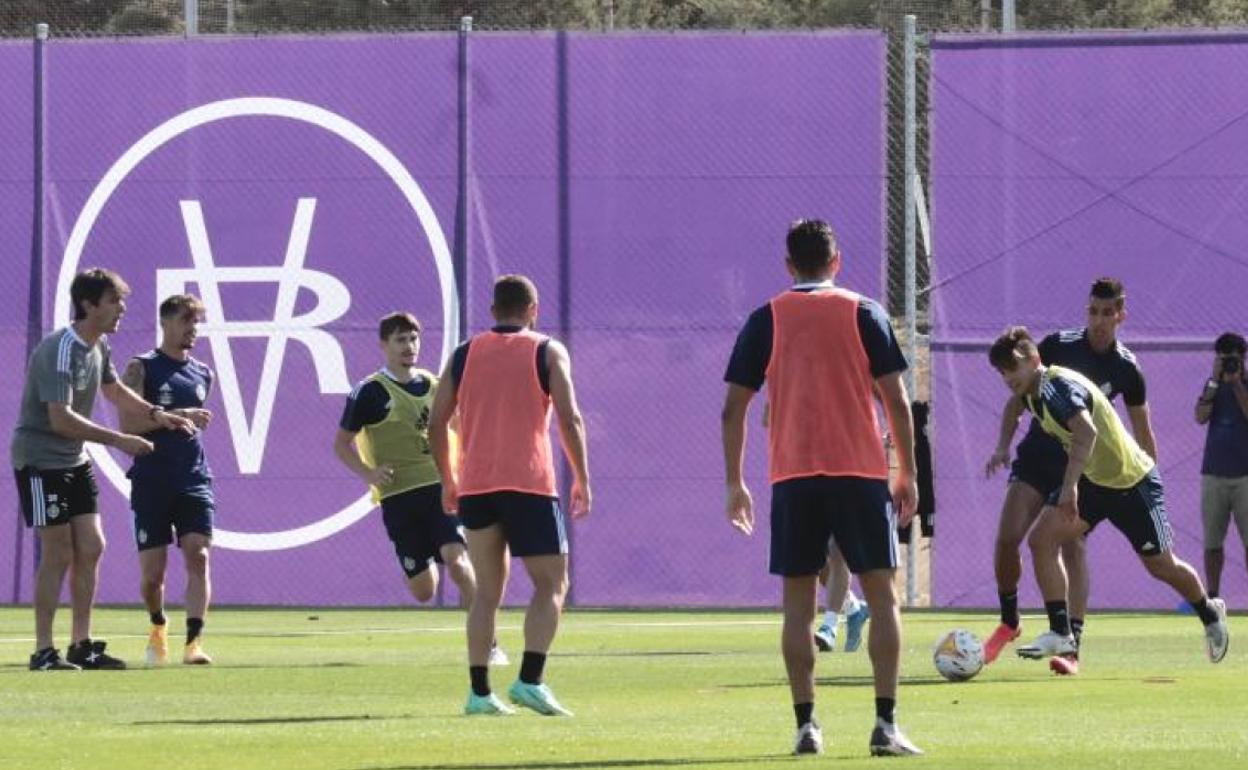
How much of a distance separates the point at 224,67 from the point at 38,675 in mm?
9574

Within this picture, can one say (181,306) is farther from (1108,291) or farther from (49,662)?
(1108,291)

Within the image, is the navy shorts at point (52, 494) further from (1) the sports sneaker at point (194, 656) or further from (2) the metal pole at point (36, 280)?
(2) the metal pole at point (36, 280)

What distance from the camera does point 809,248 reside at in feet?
34.0

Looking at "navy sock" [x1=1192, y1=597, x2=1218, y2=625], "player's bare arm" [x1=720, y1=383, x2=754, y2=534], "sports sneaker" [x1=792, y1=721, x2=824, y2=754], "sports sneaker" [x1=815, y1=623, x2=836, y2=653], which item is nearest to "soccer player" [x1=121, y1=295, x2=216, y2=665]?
"sports sneaker" [x1=815, y1=623, x2=836, y2=653]

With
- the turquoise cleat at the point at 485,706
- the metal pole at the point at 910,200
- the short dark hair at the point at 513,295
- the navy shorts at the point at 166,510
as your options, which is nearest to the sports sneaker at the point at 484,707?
the turquoise cleat at the point at 485,706

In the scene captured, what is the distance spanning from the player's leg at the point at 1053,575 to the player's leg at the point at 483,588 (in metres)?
3.59

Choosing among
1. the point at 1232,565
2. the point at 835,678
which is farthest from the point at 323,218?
the point at 835,678

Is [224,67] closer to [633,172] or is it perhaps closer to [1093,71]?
[633,172]

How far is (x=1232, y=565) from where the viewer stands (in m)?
22.3

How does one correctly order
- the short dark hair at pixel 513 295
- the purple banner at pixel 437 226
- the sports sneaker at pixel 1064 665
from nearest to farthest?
the short dark hair at pixel 513 295
the sports sneaker at pixel 1064 665
the purple banner at pixel 437 226

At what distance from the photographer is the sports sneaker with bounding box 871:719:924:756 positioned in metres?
9.98

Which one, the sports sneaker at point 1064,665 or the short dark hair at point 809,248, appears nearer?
the short dark hair at point 809,248

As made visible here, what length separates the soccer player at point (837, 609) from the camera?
645 inches

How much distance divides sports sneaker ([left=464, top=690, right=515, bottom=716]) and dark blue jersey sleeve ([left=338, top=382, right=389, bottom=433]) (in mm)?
4022
